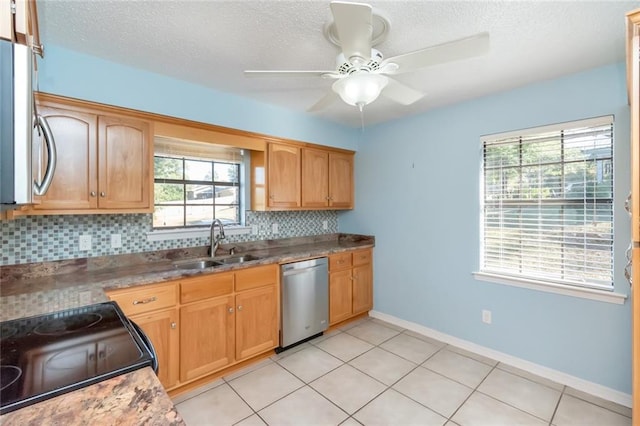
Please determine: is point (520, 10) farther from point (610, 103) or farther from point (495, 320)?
point (495, 320)

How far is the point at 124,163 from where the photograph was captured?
7.15 ft

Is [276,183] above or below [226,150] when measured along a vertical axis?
below

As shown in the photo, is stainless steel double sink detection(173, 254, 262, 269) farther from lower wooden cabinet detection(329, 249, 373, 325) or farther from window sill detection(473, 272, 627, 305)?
window sill detection(473, 272, 627, 305)

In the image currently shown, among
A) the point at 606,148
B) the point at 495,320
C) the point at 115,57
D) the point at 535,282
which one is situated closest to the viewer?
the point at 115,57

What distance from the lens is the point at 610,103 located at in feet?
7.11

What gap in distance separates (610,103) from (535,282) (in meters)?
1.45

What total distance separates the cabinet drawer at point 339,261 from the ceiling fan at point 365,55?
1979mm

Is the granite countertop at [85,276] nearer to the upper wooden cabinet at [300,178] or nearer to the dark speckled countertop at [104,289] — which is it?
the dark speckled countertop at [104,289]

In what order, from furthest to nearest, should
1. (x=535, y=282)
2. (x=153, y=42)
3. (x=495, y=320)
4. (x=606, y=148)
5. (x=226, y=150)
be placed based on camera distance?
(x=226, y=150) < (x=495, y=320) < (x=535, y=282) < (x=606, y=148) < (x=153, y=42)

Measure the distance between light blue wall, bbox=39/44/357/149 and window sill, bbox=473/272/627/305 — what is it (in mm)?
2348

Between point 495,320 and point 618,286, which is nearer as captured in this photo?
point 618,286

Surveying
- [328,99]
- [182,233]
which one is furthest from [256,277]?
[328,99]

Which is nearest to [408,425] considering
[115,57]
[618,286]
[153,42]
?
[618,286]

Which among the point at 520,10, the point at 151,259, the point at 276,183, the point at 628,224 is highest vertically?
the point at 520,10
